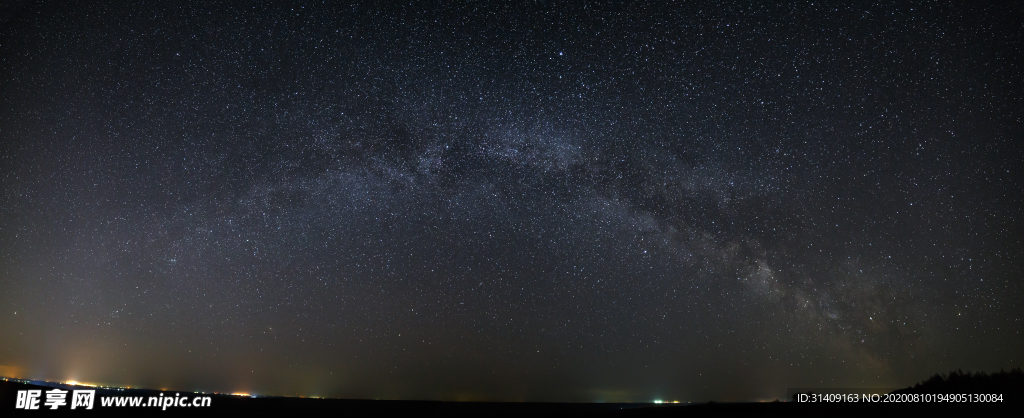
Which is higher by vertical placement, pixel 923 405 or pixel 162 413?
pixel 923 405

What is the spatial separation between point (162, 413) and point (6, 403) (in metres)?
5.10

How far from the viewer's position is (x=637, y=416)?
22.0 metres

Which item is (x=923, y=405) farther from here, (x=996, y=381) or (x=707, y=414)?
(x=996, y=381)

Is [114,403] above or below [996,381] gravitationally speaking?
below

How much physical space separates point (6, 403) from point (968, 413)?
108ft

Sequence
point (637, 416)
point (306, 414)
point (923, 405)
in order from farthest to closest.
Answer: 1. point (306, 414)
2. point (637, 416)
3. point (923, 405)

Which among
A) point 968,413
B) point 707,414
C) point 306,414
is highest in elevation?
point 968,413

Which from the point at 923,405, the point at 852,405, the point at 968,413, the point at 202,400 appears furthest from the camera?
the point at 202,400

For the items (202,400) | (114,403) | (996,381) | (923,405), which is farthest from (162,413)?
(996,381)

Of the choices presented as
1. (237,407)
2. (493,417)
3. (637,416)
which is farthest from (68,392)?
(637,416)

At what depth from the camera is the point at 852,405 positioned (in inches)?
743

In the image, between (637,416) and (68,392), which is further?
(637,416)

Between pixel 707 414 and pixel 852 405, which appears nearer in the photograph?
pixel 852 405

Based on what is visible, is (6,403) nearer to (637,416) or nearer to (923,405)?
(637,416)
